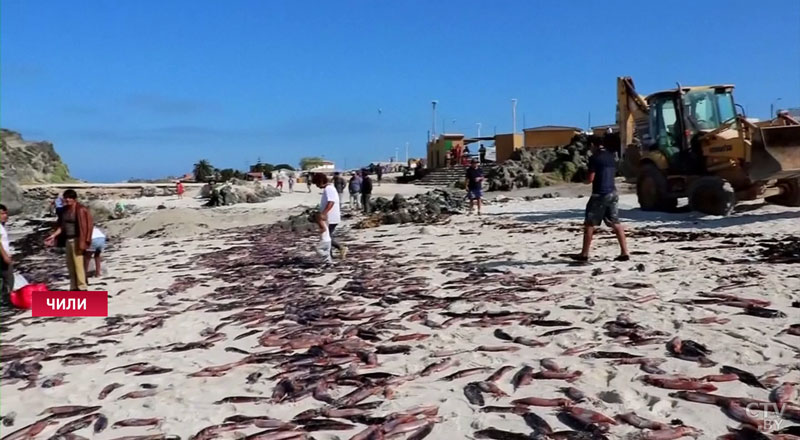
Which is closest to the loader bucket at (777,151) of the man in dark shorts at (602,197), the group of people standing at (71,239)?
the man in dark shorts at (602,197)

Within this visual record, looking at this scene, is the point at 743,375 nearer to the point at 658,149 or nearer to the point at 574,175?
the point at 658,149

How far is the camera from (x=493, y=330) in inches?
279

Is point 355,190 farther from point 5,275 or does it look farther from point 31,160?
point 31,160

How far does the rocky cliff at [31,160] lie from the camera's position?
79625mm

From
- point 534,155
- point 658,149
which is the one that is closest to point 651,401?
point 658,149

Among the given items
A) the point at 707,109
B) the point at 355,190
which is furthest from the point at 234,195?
the point at 707,109

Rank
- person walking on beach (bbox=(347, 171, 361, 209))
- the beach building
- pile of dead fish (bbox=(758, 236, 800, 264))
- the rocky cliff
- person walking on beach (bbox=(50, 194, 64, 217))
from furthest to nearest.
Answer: the rocky cliff, the beach building, person walking on beach (bbox=(347, 171, 361, 209)), person walking on beach (bbox=(50, 194, 64, 217)), pile of dead fish (bbox=(758, 236, 800, 264))

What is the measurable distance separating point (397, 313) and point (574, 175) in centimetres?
3441

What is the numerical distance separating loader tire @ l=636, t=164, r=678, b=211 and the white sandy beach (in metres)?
3.67

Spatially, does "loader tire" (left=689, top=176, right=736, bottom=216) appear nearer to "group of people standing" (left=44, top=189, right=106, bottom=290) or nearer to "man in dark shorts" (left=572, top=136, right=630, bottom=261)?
"man in dark shorts" (left=572, top=136, right=630, bottom=261)

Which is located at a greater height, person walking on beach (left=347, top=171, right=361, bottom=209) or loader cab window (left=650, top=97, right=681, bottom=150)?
loader cab window (left=650, top=97, right=681, bottom=150)

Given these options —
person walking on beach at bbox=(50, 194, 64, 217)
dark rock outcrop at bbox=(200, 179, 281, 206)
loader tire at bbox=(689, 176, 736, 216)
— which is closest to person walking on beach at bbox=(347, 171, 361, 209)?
person walking on beach at bbox=(50, 194, 64, 217)

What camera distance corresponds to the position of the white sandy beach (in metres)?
5.07

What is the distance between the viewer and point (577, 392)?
515 cm
